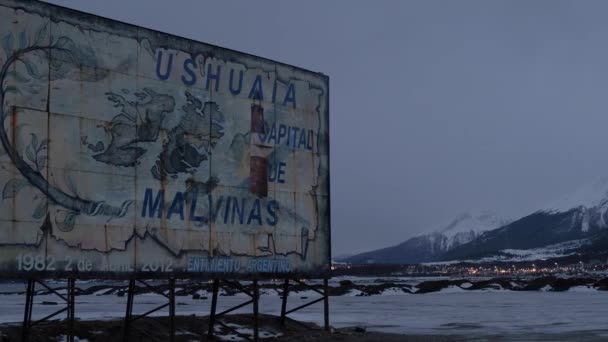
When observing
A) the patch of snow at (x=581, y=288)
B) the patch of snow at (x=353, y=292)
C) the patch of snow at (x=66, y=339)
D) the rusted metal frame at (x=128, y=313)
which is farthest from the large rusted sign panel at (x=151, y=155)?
the patch of snow at (x=581, y=288)

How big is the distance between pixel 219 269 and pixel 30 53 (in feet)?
25.0

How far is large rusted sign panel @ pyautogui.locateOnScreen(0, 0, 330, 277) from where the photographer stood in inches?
738

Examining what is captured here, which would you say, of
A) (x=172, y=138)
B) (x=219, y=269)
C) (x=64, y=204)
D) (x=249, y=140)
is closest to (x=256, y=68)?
(x=249, y=140)

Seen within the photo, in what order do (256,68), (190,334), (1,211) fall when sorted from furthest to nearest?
(190,334) → (256,68) → (1,211)

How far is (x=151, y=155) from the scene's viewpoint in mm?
21188

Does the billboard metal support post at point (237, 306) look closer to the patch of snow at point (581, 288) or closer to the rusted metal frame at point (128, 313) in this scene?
the rusted metal frame at point (128, 313)

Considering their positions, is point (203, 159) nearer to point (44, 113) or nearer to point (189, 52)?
point (189, 52)

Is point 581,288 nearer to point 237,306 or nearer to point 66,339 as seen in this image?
point 237,306

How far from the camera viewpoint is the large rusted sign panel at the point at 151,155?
18.7 meters

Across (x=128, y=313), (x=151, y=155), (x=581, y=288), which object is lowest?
(x=581, y=288)

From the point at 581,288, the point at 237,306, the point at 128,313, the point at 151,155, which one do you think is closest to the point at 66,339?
the point at 128,313

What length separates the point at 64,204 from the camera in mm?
19234

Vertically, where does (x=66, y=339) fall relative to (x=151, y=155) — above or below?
below

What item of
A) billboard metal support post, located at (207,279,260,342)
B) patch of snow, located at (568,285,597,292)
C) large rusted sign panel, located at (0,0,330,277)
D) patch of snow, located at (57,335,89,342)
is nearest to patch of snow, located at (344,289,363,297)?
patch of snow, located at (568,285,597,292)
